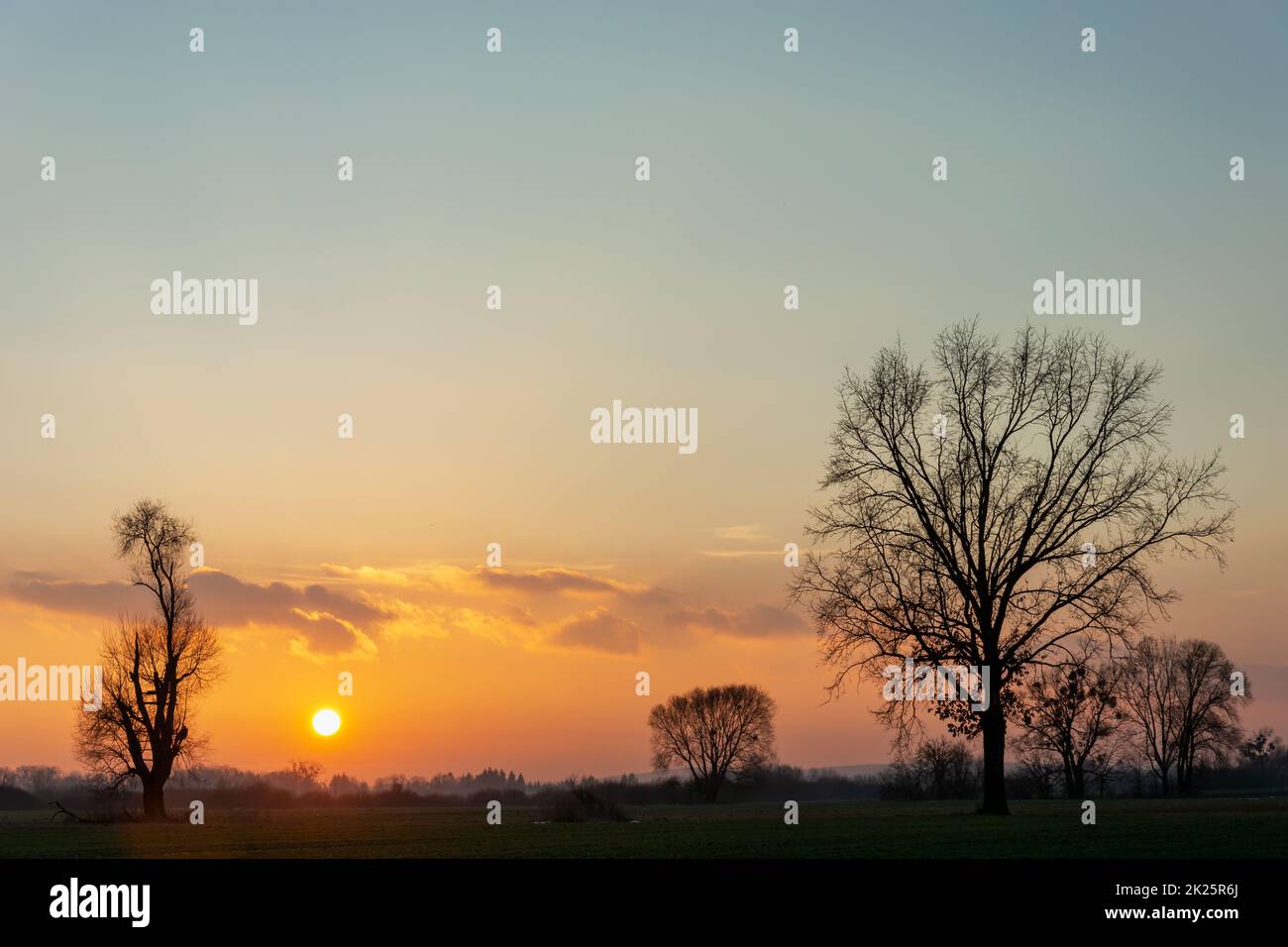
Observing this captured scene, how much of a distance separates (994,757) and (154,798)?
137 ft

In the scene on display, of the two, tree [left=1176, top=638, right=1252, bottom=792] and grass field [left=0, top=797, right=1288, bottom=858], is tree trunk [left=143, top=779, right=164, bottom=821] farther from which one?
tree [left=1176, top=638, right=1252, bottom=792]

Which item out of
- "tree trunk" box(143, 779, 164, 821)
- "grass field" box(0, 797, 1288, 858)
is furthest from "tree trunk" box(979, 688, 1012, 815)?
"tree trunk" box(143, 779, 164, 821)

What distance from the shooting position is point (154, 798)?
6034 centimetres

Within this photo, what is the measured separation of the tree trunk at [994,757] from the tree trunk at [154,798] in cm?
4063

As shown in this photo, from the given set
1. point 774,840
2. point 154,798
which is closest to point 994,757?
point 774,840

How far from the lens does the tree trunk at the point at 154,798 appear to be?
5988cm

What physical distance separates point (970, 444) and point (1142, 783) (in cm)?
9148

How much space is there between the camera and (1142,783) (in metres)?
118

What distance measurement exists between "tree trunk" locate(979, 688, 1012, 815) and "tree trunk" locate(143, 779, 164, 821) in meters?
40.6

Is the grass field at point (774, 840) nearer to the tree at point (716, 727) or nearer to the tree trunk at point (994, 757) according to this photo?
the tree trunk at point (994, 757)

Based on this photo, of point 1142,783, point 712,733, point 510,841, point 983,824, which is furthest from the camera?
point 712,733
